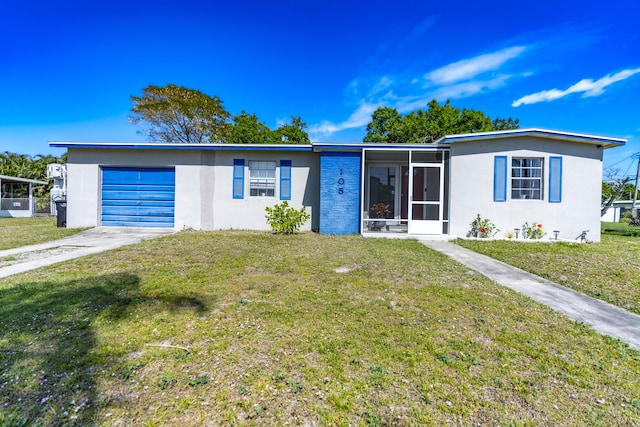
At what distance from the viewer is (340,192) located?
9945 millimetres

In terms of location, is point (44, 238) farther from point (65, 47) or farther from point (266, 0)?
point (266, 0)

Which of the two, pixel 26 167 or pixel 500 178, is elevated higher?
pixel 26 167

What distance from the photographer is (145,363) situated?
2221 millimetres

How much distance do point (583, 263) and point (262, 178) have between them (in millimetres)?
9239

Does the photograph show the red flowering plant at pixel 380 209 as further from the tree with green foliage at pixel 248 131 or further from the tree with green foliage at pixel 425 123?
the tree with green foliage at pixel 248 131

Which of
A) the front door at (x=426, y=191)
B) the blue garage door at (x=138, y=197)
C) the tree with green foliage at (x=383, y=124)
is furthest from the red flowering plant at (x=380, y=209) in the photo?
the tree with green foliage at (x=383, y=124)

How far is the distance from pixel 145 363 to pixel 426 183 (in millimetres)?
10199

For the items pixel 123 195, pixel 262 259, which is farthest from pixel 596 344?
pixel 123 195

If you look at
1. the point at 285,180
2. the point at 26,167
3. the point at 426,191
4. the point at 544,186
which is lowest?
the point at 426,191

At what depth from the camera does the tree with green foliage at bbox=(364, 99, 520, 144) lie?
2214 centimetres

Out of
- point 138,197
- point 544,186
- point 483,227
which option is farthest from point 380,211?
point 138,197

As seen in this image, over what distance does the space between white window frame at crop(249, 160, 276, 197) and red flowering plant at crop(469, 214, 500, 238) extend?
22.6ft

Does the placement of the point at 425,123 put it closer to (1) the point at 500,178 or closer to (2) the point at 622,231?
(2) the point at 622,231

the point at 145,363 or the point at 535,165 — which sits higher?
the point at 535,165
